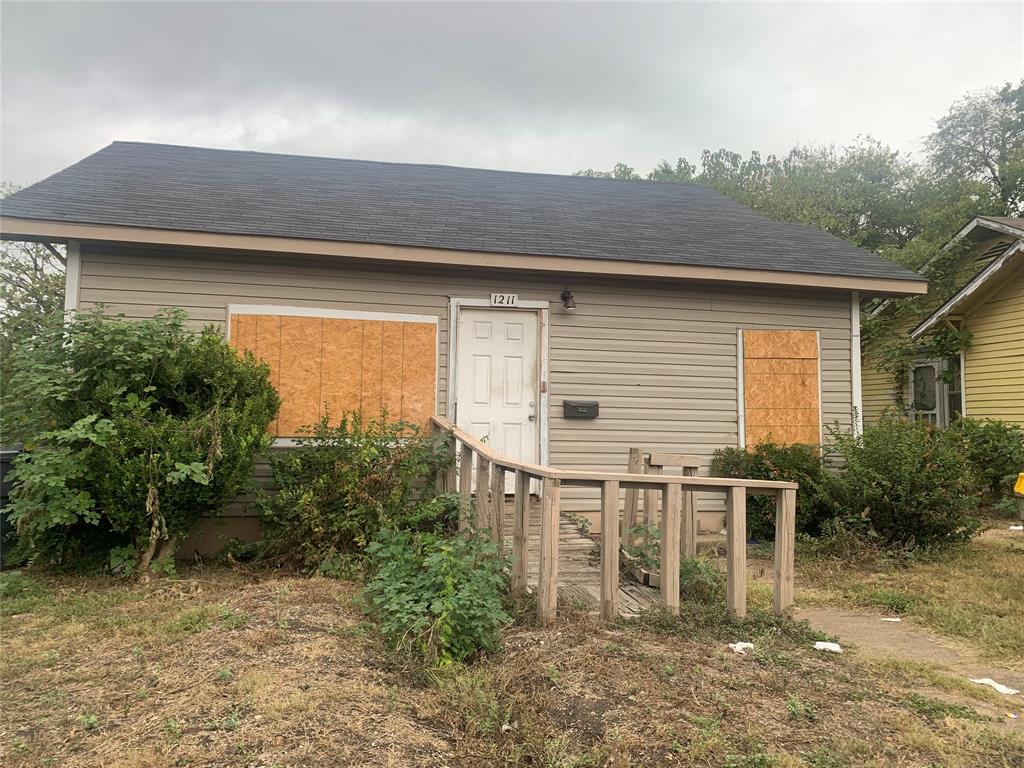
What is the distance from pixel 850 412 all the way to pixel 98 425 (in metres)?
7.15

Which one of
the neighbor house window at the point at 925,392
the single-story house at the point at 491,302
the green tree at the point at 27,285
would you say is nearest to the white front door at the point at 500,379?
the single-story house at the point at 491,302

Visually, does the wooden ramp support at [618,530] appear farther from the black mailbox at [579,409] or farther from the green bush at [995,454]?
the green bush at [995,454]

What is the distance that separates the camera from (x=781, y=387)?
6.94m

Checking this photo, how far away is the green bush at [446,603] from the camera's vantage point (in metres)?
A: 2.96

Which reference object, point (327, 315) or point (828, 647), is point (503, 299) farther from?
point (828, 647)

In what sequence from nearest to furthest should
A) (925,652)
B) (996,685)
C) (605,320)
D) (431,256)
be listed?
1. (996,685)
2. (925,652)
3. (431,256)
4. (605,320)

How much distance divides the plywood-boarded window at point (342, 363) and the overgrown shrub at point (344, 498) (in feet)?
2.55

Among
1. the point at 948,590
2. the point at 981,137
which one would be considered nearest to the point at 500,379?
the point at 948,590

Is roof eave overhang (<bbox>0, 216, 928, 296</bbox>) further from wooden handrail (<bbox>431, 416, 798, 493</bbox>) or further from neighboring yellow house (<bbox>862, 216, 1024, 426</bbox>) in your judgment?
neighboring yellow house (<bbox>862, 216, 1024, 426</bbox>)

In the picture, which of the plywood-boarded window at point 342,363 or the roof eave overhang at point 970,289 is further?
the roof eave overhang at point 970,289

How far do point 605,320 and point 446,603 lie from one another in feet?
13.8

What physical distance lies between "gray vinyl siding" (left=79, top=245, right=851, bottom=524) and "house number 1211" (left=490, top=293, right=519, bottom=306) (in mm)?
76

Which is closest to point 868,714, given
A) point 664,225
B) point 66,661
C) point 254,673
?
point 254,673

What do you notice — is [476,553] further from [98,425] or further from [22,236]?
[22,236]
